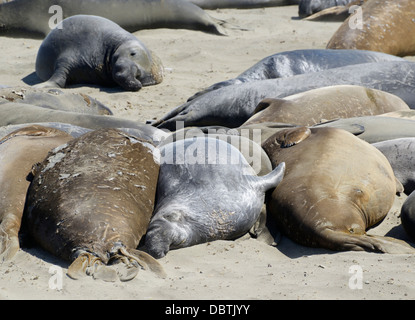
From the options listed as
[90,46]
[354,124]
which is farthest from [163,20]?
[354,124]

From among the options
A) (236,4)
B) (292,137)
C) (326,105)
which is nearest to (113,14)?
(236,4)

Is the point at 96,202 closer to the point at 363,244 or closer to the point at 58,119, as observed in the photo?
the point at 363,244

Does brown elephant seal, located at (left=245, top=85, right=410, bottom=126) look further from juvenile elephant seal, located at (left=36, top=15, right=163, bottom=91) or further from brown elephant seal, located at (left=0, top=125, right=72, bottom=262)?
juvenile elephant seal, located at (left=36, top=15, right=163, bottom=91)

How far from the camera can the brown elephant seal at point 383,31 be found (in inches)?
326

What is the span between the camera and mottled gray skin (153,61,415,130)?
618cm

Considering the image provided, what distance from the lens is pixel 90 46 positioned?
8164 mm

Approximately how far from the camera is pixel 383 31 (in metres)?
8.46

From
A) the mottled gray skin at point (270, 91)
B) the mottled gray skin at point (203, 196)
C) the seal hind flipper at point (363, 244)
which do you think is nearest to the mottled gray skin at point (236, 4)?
the mottled gray skin at point (270, 91)

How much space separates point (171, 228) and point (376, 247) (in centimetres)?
103

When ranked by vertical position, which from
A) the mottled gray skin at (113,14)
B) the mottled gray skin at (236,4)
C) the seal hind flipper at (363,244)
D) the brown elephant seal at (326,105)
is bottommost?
the mottled gray skin at (236,4)

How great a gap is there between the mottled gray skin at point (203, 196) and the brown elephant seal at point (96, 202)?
11 centimetres

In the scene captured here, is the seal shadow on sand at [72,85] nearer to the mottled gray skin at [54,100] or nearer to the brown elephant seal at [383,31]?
the mottled gray skin at [54,100]

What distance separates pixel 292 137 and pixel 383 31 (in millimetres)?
4485

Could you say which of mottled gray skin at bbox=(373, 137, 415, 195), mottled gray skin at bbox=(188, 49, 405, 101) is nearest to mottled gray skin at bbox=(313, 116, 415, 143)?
mottled gray skin at bbox=(373, 137, 415, 195)
